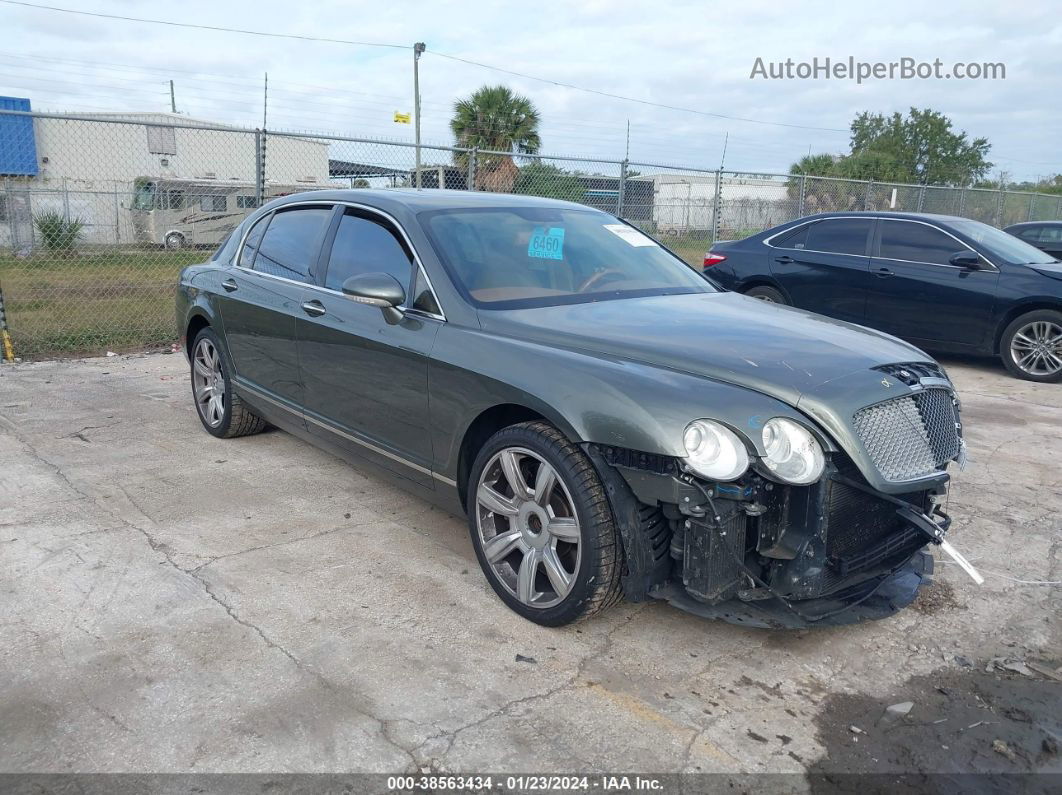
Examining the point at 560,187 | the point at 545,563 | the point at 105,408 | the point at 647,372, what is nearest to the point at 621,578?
the point at 545,563

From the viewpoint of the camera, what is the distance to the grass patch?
358 inches

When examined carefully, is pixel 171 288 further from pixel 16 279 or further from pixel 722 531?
pixel 722 531

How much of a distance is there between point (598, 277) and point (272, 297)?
6.18 ft

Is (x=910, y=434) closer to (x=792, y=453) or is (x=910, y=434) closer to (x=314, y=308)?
(x=792, y=453)

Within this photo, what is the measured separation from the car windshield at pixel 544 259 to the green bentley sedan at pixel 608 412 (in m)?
0.01

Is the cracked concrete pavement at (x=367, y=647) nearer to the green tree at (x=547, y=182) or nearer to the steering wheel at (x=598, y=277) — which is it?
the steering wheel at (x=598, y=277)

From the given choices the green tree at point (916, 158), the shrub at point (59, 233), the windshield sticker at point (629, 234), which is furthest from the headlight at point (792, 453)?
the green tree at point (916, 158)

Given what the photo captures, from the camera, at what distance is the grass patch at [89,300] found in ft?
29.8

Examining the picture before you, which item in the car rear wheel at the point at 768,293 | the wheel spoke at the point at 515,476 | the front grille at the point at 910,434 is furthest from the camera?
the car rear wheel at the point at 768,293

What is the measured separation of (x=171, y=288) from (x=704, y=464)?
1082cm

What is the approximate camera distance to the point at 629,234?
15.1 feet

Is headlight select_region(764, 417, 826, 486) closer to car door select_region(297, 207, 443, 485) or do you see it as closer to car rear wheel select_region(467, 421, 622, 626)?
car rear wheel select_region(467, 421, 622, 626)

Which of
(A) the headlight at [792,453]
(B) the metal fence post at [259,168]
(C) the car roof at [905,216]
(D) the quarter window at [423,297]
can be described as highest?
(B) the metal fence post at [259,168]

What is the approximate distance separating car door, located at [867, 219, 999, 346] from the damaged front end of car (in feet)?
19.3
